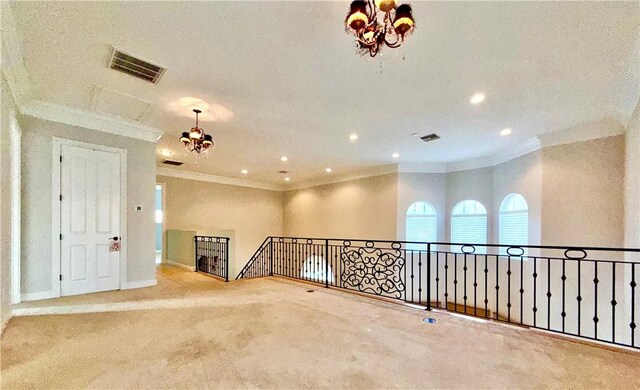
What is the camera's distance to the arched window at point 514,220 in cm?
631

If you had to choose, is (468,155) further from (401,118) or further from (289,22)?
(289,22)

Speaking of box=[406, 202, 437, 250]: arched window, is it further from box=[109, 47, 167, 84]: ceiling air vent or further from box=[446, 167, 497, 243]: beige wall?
box=[109, 47, 167, 84]: ceiling air vent

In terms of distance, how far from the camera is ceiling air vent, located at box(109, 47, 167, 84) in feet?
9.78

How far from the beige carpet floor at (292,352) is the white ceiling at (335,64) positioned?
2.97 meters

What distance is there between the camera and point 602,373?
2.36m

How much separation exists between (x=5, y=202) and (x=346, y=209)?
26.5 feet

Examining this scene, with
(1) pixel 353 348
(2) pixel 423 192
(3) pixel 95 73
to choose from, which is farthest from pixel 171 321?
(2) pixel 423 192

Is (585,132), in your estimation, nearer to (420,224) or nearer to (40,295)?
(420,224)

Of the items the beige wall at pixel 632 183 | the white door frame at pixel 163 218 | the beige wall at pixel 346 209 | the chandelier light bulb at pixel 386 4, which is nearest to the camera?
the chandelier light bulb at pixel 386 4

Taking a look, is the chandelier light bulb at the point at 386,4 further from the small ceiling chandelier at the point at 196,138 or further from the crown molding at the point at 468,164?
the crown molding at the point at 468,164

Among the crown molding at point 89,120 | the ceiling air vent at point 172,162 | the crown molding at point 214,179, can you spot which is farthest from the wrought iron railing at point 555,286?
the crown molding at point 214,179

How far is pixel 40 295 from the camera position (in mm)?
4293

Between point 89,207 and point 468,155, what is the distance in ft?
27.3

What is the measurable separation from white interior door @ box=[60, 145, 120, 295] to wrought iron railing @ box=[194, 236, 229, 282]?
2.31 meters
